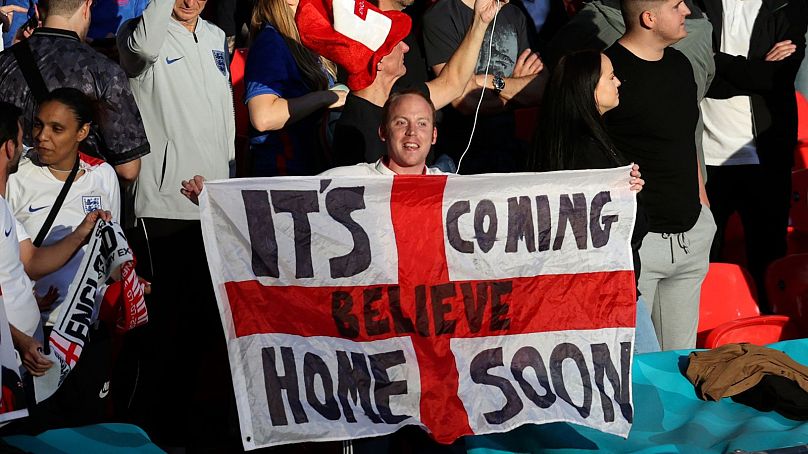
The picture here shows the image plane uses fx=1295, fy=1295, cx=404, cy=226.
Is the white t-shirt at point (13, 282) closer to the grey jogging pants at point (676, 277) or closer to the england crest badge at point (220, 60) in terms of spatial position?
the england crest badge at point (220, 60)

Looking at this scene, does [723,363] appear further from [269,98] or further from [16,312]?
[16,312]

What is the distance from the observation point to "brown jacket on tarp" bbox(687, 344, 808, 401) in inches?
222

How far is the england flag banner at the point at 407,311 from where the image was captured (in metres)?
5.04

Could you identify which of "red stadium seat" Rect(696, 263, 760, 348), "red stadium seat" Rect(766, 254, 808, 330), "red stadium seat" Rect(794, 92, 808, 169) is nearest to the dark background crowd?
"red stadium seat" Rect(696, 263, 760, 348)

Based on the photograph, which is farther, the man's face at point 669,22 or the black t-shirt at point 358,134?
the man's face at point 669,22

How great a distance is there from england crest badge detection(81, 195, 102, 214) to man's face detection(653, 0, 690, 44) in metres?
2.74

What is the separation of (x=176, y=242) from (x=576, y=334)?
7.02ft

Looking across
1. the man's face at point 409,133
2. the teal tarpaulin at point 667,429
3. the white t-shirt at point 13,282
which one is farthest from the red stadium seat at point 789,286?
the white t-shirt at point 13,282

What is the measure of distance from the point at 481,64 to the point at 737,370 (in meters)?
2.35

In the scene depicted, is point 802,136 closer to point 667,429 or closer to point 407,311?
point 667,429

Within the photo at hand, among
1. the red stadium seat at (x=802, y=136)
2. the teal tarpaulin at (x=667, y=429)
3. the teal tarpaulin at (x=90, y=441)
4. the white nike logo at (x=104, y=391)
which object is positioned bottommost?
the teal tarpaulin at (x=667, y=429)

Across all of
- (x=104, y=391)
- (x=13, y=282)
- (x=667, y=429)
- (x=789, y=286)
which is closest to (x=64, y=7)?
(x=13, y=282)

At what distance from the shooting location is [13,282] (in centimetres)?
498

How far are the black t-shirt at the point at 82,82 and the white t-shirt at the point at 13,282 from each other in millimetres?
1023
